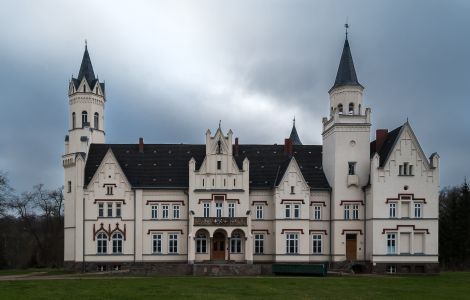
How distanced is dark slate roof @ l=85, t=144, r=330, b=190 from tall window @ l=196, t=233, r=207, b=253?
525 cm

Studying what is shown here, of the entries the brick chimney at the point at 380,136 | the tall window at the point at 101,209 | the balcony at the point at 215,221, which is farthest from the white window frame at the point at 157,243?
the brick chimney at the point at 380,136

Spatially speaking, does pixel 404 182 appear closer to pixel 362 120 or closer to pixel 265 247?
pixel 362 120

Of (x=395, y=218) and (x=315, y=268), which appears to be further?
(x=395, y=218)

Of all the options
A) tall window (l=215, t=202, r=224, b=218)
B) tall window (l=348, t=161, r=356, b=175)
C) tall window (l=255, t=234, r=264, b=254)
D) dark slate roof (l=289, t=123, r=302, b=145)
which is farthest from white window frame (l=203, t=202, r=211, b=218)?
dark slate roof (l=289, t=123, r=302, b=145)

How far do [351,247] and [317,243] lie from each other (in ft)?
11.1

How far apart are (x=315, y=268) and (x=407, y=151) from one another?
1570cm

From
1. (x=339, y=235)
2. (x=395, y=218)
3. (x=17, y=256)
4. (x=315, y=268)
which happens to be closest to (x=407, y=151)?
(x=395, y=218)

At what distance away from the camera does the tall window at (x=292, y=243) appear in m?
59.8

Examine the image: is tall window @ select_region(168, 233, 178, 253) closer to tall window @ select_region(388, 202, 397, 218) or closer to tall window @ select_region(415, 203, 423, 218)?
tall window @ select_region(388, 202, 397, 218)

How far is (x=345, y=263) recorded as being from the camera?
194ft

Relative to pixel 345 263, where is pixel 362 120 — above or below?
above

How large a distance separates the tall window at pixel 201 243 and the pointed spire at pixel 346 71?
20.3 meters

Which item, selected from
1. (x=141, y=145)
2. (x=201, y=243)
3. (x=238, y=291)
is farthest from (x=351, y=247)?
(x=238, y=291)

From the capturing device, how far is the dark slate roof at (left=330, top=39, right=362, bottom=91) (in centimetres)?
6116
